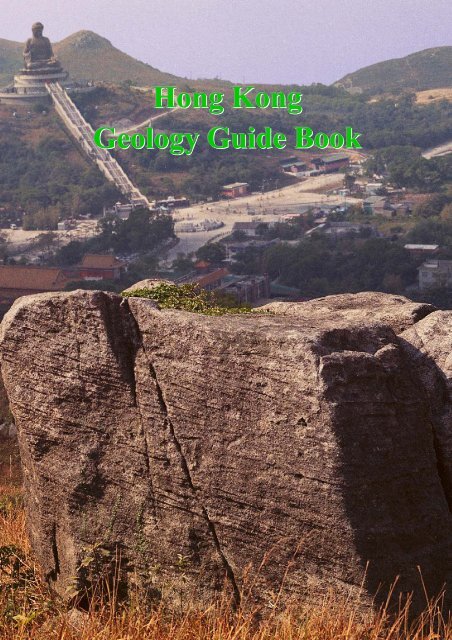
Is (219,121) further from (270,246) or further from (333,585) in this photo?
(333,585)

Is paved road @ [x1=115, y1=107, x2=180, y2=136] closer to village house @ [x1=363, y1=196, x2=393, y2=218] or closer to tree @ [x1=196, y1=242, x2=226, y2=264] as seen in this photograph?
village house @ [x1=363, y1=196, x2=393, y2=218]

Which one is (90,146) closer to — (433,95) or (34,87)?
(34,87)

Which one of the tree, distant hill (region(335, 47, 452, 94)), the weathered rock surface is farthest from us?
distant hill (region(335, 47, 452, 94))

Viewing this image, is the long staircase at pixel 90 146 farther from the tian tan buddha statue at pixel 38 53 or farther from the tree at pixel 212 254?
the tree at pixel 212 254

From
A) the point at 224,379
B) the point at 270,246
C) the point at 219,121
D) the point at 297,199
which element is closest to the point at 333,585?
the point at 224,379

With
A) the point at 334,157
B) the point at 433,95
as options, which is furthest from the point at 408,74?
the point at 334,157

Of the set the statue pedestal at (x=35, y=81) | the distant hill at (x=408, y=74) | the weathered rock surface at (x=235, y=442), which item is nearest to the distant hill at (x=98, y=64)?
the statue pedestal at (x=35, y=81)

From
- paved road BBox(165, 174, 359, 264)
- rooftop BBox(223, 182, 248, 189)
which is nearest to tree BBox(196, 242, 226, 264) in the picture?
paved road BBox(165, 174, 359, 264)
